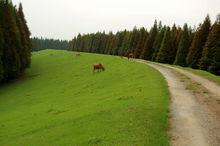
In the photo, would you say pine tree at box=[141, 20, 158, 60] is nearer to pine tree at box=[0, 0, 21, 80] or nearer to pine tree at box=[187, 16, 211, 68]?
pine tree at box=[187, 16, 211, 68]

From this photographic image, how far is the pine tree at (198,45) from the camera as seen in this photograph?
2901 inches

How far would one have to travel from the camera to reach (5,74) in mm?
62062

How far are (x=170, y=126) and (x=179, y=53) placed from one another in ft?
209

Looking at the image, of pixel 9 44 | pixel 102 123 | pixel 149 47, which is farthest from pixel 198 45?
pixel 102 123

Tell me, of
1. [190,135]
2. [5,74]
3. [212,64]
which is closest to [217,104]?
[190,135]

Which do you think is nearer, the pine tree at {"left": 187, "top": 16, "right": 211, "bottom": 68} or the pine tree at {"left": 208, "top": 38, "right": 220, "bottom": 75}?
the pine tree at {"left": 208, "top": 38, "right": 220, "bottom": 75}

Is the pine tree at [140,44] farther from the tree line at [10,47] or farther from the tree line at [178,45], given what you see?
the tree line at [10,47]

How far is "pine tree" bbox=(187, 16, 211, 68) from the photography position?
73.7m

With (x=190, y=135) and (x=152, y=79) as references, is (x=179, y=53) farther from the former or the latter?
(x=190, y=135)

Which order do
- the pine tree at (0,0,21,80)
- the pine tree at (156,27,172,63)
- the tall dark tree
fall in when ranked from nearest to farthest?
1. the pine tree at (0,0,21,80)
2. the tall dark tree
3. the pine tree at (156,27,172,63)

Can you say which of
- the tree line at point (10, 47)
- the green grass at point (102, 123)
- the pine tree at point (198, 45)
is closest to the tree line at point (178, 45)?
the pine tree at point (198, 45)

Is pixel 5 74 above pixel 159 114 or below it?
below

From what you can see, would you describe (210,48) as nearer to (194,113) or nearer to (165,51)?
(165,51)

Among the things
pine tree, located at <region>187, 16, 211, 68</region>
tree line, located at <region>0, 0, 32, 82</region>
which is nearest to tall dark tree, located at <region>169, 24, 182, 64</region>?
pine tree, located at <region>187, 16, 211, 68</region>
